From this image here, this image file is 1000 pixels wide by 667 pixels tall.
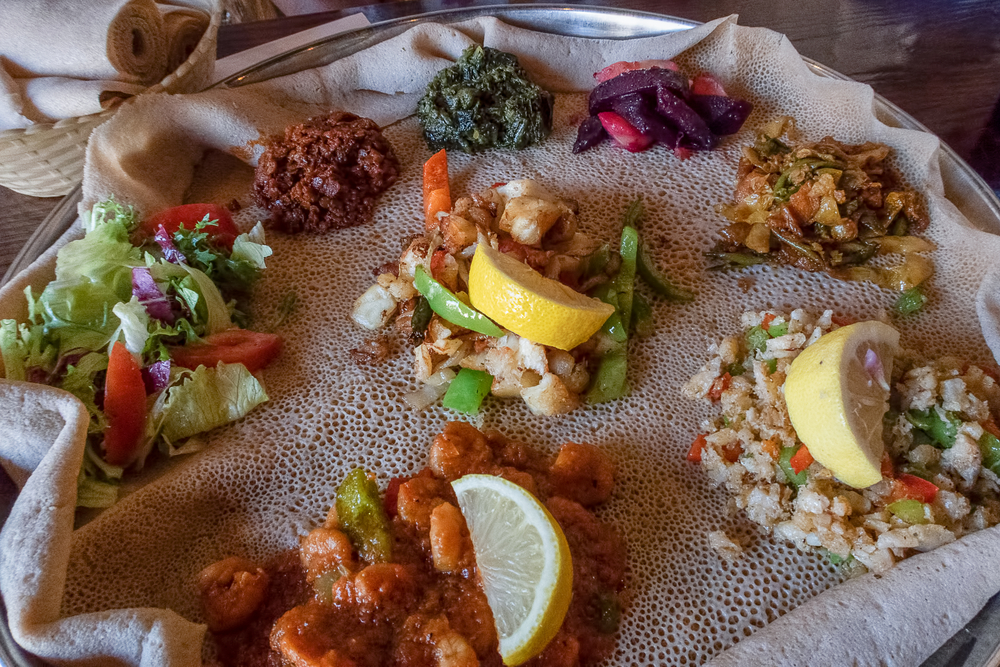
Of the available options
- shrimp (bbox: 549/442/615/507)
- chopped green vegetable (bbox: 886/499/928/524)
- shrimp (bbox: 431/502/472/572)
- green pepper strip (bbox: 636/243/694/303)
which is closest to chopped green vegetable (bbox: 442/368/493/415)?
shrimp (bbox: 549/442/615/507)

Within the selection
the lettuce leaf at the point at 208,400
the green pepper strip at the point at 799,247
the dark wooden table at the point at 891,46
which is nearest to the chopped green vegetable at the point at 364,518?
the lettuce leaf at the point at 208,400

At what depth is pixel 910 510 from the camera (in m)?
1.71

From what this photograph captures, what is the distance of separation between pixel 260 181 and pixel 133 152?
495mm

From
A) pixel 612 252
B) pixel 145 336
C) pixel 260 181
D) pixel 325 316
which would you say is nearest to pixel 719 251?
pixel 612 252

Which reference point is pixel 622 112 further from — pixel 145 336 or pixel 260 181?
pixel 145 336

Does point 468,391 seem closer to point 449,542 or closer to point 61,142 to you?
point 449,542

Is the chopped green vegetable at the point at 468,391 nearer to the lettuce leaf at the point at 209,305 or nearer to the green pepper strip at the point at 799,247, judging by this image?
the lettuce leaf at the point at 209,305

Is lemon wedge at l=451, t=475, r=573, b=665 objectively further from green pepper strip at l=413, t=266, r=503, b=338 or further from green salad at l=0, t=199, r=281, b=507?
green salad at l=0, t=199, r=281, b=507

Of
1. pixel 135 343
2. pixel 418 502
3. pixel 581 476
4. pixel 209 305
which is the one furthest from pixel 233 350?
pixel 581 476

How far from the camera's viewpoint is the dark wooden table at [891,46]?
3014mm

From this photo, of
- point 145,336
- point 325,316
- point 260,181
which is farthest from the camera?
point 260,181

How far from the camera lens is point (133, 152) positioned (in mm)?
2543

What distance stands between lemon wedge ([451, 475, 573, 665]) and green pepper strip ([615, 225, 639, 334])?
3.15 ft

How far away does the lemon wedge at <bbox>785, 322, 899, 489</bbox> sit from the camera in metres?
1.63
